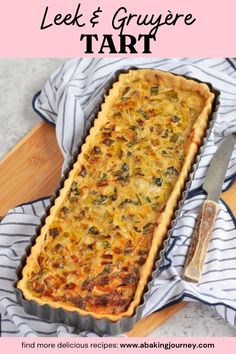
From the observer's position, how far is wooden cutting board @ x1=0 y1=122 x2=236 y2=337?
151 inches

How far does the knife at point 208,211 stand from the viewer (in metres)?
3.47

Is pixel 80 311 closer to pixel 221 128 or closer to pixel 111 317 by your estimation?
pixel 111 317

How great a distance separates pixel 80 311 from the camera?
3.14 meters

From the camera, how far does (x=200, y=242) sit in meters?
3.54

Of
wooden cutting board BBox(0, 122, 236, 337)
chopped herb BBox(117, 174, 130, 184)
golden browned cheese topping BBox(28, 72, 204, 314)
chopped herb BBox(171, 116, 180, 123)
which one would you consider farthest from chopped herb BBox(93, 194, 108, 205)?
chopped herb BBox(171, 116, 180, 123)

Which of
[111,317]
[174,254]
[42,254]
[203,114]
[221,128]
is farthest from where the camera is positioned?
[221,128]

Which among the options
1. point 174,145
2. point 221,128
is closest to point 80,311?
point 174,145

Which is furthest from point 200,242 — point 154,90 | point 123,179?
point 154,90

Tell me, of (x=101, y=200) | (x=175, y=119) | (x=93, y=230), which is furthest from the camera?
(x=175, y=119)

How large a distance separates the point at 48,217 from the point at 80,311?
18.2 inches

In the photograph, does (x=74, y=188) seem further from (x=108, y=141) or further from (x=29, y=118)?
(x=29, y=118)

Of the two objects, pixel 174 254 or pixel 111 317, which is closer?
pixel 111 317

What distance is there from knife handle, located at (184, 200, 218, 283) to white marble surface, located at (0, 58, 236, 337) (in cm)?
15

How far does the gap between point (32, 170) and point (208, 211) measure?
0.89 metres
